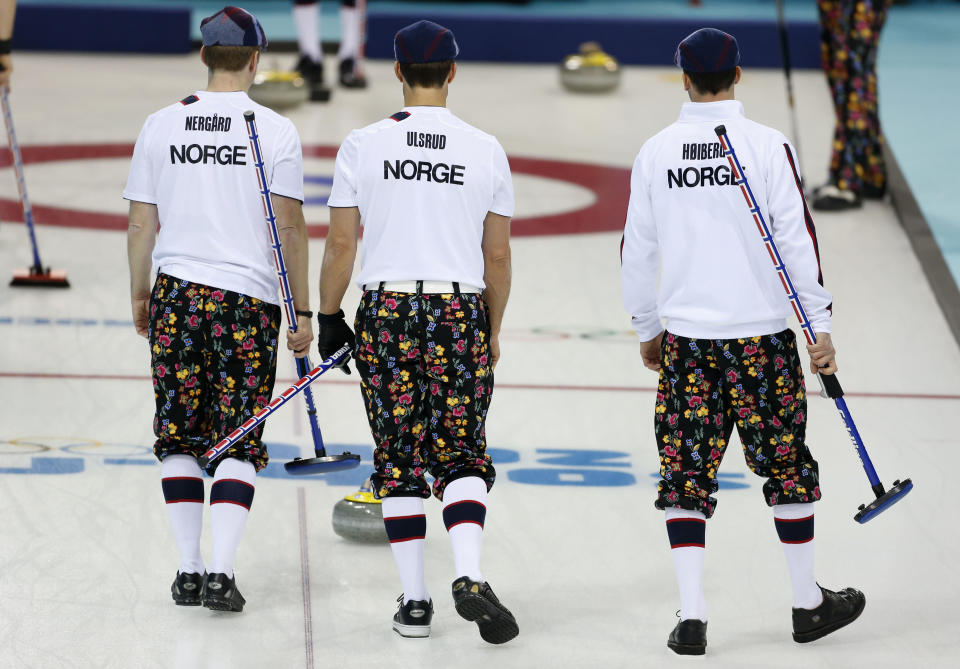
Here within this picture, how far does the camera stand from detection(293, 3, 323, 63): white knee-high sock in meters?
11.3

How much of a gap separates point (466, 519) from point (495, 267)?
0.59m

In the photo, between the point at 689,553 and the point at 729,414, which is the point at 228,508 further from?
the point at 729,414

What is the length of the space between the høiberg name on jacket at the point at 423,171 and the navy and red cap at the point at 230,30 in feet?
1.52

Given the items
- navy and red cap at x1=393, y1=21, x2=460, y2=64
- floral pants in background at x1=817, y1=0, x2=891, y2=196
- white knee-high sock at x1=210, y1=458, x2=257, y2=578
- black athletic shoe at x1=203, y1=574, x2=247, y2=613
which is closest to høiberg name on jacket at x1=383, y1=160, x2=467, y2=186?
navy and red cap at x1=393, y1=21, x2=460, y2=64

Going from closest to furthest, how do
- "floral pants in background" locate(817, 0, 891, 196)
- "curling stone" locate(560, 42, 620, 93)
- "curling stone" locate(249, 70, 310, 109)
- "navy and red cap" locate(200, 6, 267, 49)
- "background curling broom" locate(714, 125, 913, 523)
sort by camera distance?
"background curling broom" locate(714, 125, 913, 523) < "navy and red cap" locate(200, 6, 267, 49) < "floral pants in background" locate(817, 0, 891, 196) < "curling stone" locate(249, 70, 310, 109) < "curling stone" locate(560, 42, 620, 93)

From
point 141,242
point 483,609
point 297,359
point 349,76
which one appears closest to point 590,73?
point 349,76

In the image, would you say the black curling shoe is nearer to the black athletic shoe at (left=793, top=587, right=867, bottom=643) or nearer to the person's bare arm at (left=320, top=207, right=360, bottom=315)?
the black athletic shoe at (left=793, top=587, right=867, bottom=643)

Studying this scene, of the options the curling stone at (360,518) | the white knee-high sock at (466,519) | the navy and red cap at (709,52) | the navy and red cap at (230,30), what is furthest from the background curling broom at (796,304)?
the curling stone at (360,518)

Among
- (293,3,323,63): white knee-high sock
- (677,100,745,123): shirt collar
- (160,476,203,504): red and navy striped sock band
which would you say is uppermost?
(677,100,745,123): shirt collar

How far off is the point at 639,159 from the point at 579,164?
246 inches

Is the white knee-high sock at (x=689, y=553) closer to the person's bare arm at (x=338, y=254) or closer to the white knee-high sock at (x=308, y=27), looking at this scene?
the person's bare arm at (x=338, y=254)

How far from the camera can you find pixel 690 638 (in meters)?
3.30

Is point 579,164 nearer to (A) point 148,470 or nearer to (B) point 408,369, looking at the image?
(A) point 148,470

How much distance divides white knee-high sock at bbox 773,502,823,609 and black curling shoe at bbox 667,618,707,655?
0.25 m
